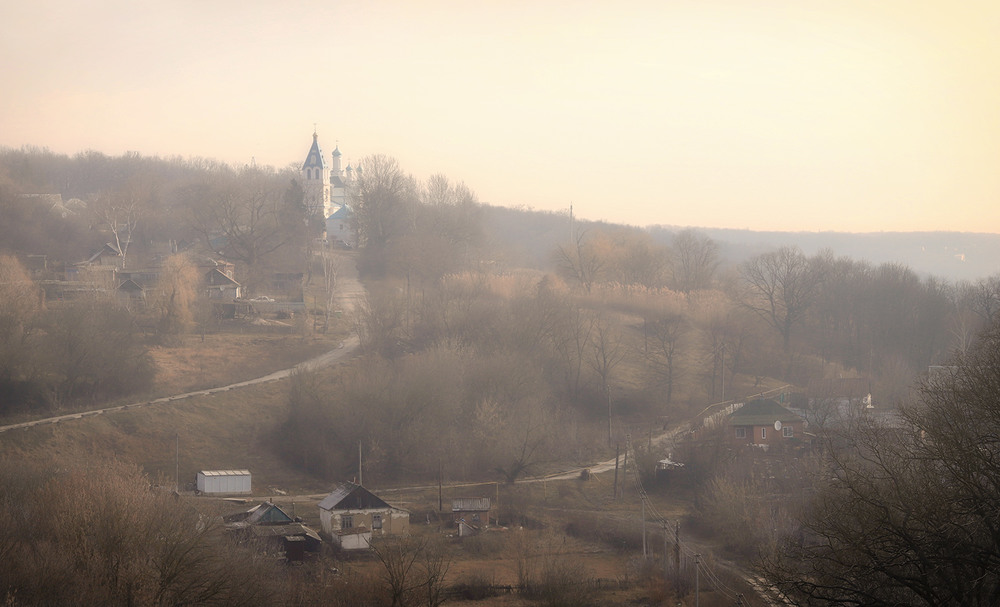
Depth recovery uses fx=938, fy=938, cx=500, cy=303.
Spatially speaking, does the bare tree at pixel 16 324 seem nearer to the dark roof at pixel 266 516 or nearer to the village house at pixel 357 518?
the dark roof at pixel 266 516

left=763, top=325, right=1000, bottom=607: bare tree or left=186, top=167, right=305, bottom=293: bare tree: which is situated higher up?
left=186, top=167, right=305, bottom=293: bare tree

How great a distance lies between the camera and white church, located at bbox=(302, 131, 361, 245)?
5439 cm

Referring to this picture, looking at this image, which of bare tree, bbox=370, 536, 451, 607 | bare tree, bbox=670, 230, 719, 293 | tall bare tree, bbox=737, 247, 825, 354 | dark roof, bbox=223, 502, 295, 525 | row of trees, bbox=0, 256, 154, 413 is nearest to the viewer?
bare tree, bbox=370, 536, 451, 607

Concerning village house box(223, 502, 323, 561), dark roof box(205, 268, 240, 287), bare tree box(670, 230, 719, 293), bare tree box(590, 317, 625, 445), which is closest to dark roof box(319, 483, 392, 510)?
village house box(223, 502, 323, 561)

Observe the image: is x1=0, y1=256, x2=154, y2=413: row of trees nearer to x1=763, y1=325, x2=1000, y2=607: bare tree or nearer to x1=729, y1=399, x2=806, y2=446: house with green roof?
x1=729, y1=399, x2=806, y2=446: house with green roof

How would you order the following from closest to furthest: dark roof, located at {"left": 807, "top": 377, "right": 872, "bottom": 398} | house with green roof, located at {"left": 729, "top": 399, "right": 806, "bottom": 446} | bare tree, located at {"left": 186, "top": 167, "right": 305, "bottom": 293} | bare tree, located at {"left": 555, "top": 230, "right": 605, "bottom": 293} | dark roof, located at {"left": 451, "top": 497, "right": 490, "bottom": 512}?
1. dark roof, located at {"left": 451, "top": 497, "right": 490, "bottom": 512}
2. house with green roof, located at {"left": 729, "top": 399, "right": 806, "bottom": 446}
3. dark roof, located at {"left": 807, "top": 377, "right": 872, "bottom": 398}
4. bare tree, located at {"left": 186, "top": 167, "right": 305, "bottom": 293}
5. bare tree, located at {"left": 555, "top": 230, "right": 605, "bottom": 293}

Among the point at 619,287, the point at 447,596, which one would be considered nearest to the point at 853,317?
the point at 619,287

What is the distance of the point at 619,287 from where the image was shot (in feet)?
135

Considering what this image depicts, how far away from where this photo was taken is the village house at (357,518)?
20328mm

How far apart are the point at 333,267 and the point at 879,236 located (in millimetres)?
52270

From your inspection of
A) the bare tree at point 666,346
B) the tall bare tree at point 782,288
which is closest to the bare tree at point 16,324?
the bare tree at point 666,346

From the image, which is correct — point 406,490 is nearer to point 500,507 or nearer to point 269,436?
point 500,507

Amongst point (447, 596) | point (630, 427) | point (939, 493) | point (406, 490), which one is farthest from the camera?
point (630, 427)

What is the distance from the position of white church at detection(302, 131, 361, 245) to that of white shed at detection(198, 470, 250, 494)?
30225mm
